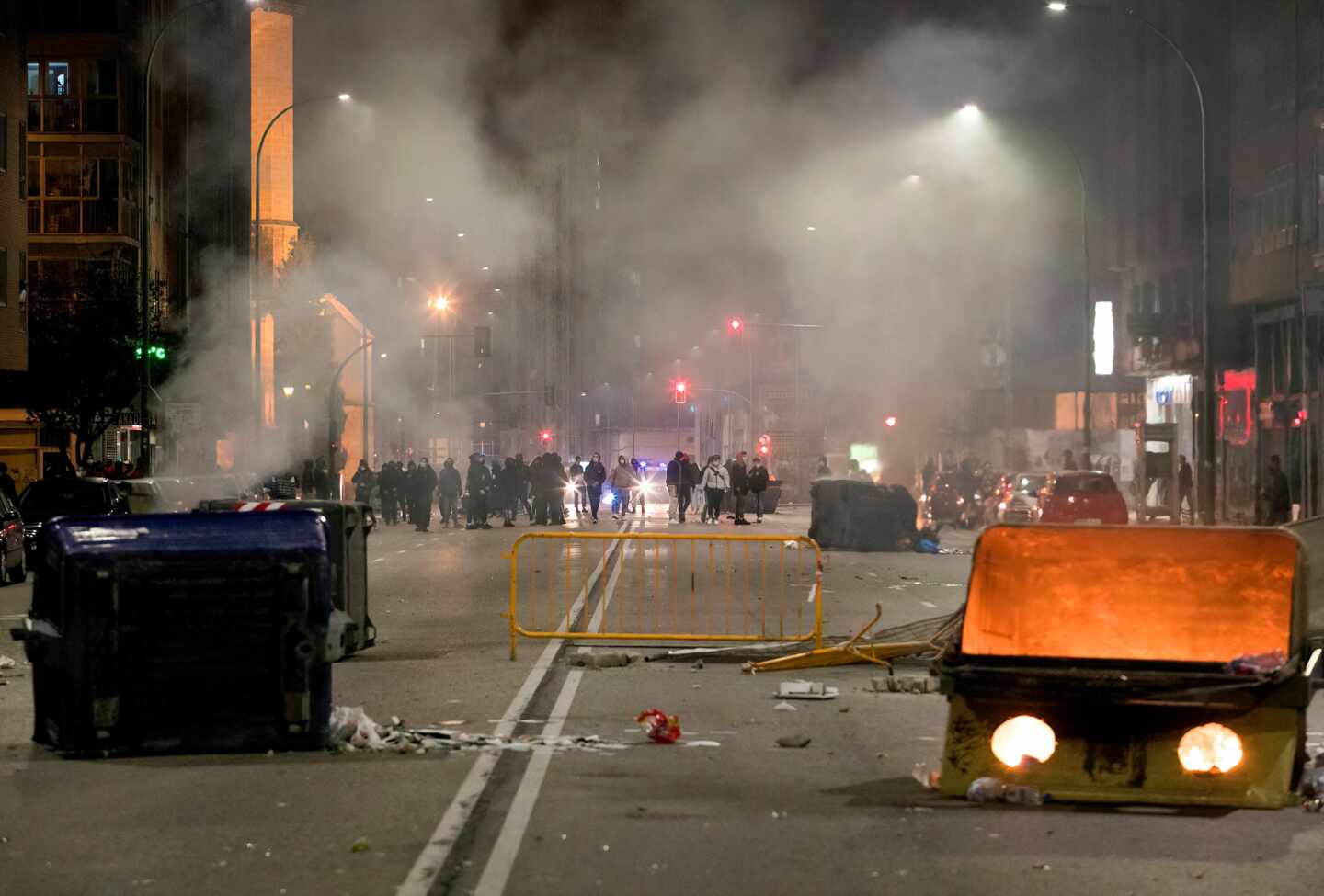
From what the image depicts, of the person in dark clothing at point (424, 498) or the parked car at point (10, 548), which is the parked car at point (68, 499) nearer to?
the parked car at point (10, 548)

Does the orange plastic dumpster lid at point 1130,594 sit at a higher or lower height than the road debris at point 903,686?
higher

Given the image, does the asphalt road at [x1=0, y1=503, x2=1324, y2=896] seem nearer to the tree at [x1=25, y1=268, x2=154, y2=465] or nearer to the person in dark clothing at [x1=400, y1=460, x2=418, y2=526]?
the person in dark clothing at [x1=400, y1=460, x2=418, y2=526]

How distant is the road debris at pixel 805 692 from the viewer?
11461 millimetres

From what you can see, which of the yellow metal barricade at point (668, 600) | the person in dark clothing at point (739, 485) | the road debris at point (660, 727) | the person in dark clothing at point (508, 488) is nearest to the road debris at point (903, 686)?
the yellow metal barricade at point (668, 600)

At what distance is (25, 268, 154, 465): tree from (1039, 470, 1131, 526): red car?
1935cm

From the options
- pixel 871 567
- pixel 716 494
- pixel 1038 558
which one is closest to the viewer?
pixel 1038 558

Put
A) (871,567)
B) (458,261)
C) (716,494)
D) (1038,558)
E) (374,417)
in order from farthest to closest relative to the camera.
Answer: (374,417) → (458,261) → (716,494) → (871,567) → (1038,558)

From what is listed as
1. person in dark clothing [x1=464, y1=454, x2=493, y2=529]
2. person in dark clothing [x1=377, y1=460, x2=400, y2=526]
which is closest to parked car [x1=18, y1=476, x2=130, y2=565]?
person in dark clothing [x1=464, y1=454, x2=493, y2=529]

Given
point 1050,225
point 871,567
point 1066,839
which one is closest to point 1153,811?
point 1066,839

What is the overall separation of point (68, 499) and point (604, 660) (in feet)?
47.2

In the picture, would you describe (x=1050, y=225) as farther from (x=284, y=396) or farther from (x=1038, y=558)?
(x=1038, y=558)

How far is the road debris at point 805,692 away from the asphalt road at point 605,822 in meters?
0.31

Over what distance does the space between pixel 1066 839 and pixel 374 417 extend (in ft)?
250

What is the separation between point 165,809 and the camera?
7602mm
